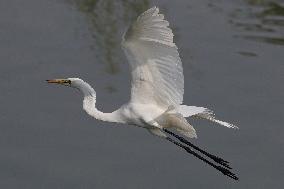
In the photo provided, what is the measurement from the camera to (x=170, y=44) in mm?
11102

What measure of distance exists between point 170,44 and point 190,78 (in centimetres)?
946

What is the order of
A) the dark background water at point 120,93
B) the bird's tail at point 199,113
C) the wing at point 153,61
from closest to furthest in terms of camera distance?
1. the wing at point 153,61
2. the bird's tail at point 199,113
3. the dark background water at point 120,93

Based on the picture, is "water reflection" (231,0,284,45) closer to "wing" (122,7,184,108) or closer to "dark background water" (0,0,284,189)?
"dark background water" (0,0,284,189)

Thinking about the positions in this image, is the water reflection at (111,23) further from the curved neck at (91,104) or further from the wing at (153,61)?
the wing at (153,61)

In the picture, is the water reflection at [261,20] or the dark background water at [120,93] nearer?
the dark background water at [120,93]

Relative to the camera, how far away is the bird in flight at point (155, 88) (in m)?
11.2

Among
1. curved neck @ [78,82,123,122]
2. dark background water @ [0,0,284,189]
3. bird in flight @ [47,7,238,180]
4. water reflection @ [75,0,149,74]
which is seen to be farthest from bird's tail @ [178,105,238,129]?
water reflection @ [75,0,149,74]

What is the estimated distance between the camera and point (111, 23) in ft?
68.3

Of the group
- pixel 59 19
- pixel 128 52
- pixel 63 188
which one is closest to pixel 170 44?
pixel 128 52

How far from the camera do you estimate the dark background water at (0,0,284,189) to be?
17.2 m

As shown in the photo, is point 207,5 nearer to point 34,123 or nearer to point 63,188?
point 34,123

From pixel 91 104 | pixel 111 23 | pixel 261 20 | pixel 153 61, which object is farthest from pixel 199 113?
pixel 261 20

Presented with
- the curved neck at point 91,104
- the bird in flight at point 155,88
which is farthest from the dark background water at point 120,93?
the bird in flight at point 155,88

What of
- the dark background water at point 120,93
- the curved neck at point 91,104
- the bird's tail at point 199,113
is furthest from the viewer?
the dark background water at point 120,93
